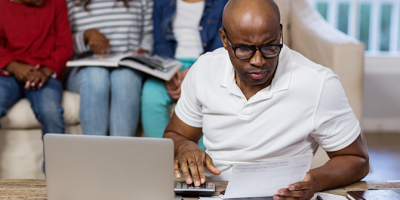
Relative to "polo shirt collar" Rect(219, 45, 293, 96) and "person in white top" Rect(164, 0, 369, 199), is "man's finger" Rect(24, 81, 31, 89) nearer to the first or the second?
"person in white top" Rect(164, 0, 369, 199)

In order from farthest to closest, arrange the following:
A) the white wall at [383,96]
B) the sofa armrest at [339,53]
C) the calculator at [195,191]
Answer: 1. the white wall at [383,96]
2. the sofa armrest at [339,53]
3. the calculator at [195,191]

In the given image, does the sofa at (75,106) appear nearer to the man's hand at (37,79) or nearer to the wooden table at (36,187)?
the man's hand at (37,79)

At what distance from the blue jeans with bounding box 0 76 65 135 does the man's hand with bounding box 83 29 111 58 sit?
0.27 metres

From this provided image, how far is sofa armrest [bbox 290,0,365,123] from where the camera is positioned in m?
1.50

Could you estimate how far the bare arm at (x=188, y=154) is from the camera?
2.66ft

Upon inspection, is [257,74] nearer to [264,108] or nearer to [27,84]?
[264,108]

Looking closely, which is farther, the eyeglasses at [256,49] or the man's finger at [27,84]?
the man's finger at [27,84]

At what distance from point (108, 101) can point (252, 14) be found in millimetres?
1056

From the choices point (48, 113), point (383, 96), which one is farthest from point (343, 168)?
point (383, 96)

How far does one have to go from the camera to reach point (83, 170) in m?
0.65

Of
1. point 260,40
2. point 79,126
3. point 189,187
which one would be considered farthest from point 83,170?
point 79,126

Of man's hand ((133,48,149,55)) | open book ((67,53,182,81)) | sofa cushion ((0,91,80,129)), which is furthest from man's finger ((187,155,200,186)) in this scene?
man's hand ((133,48,149,55))

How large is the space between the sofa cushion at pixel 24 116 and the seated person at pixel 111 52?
0.09 meters

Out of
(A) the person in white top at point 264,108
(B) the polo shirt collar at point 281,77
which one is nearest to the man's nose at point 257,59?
(A) the person in white top at point 264,108
